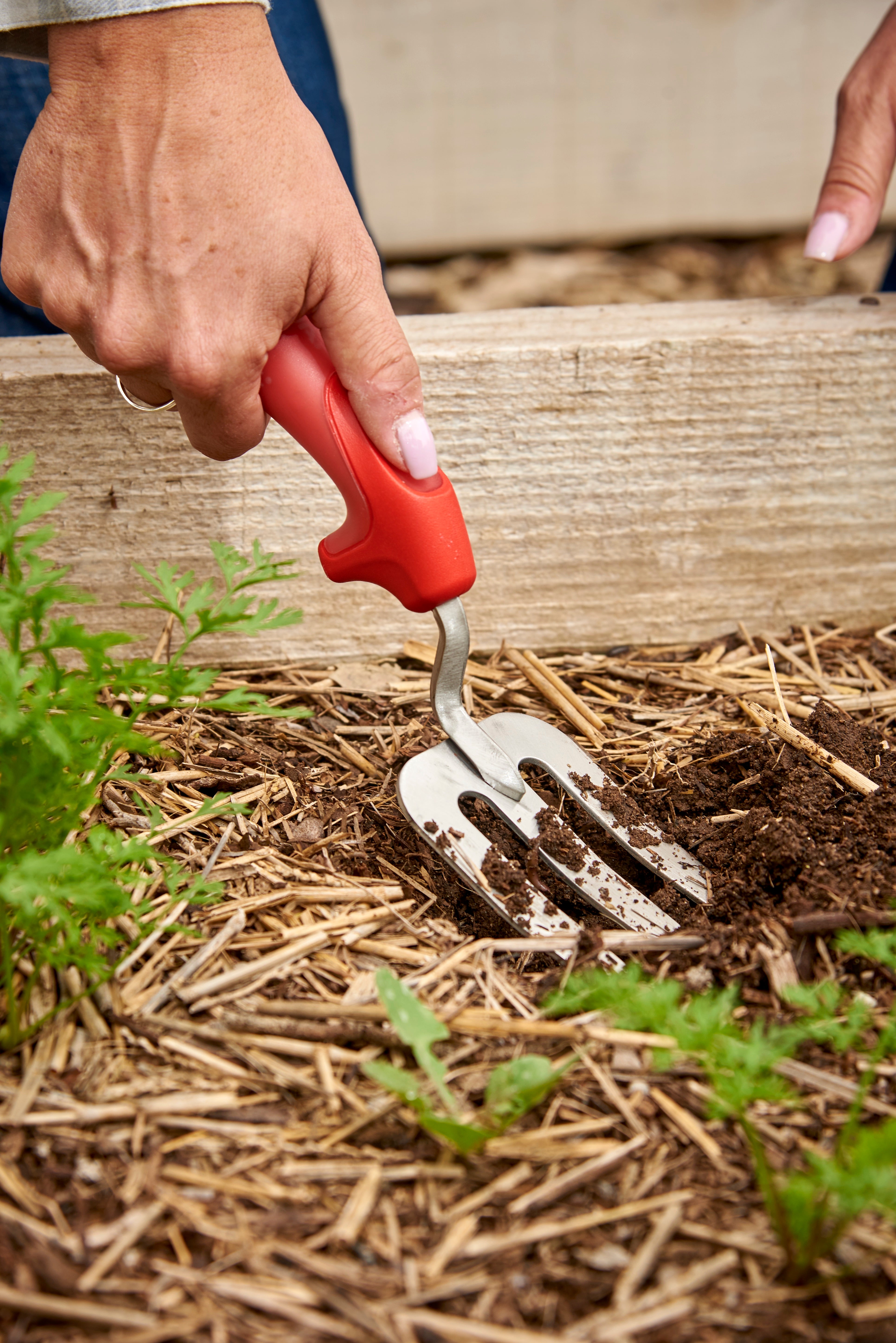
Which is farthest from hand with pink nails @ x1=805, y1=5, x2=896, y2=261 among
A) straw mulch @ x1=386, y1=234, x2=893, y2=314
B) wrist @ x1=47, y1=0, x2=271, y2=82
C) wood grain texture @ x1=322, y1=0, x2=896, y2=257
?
wood grain texture @ x1=322, y1=0, x2=896, y2=257

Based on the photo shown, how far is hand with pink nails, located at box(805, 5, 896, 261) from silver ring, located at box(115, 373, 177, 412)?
115cm

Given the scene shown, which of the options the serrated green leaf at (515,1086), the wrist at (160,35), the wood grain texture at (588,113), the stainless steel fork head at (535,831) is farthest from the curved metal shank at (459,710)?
the wood grain texture at (588,113)

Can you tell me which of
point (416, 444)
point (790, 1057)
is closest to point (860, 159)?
point (416, 444)

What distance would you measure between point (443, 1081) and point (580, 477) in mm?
1114

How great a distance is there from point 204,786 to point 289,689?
11.8 inches

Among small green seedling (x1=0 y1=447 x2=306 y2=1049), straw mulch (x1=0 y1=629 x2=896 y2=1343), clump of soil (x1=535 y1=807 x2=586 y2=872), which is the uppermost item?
small green seedling (x1=0 y1=447 x2=306 y2=1049)

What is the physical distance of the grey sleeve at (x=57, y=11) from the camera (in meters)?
1.16

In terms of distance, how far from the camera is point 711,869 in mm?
1464

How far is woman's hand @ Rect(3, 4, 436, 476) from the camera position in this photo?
1.18 m

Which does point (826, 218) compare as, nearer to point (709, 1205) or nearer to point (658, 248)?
point (709, 1205)

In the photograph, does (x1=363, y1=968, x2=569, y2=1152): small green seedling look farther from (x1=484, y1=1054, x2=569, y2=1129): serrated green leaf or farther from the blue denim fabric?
the blue denim fabric

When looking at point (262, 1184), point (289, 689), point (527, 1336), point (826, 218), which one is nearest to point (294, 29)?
point (826, 218)

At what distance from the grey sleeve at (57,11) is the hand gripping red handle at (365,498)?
358 mm

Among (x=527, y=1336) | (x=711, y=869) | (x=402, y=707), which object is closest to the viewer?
(x=527, y=1336)
